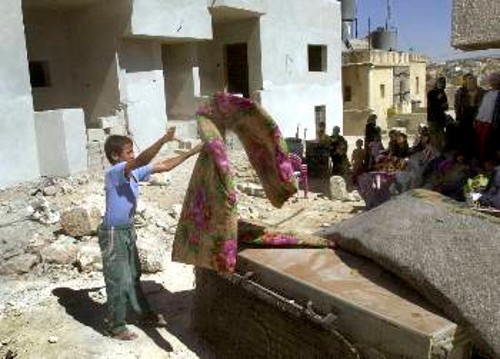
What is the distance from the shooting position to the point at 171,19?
12.0 m

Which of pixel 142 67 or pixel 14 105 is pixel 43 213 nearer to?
pixel 14 105

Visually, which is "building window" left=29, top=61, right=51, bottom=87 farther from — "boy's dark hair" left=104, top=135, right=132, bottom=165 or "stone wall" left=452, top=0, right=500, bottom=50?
"stone wall" left=452, top=0, right=500, bottom=50

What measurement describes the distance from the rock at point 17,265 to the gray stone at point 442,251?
3.61 m

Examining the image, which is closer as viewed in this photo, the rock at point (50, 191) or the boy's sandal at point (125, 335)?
the boy's sandal at point (125, 335)

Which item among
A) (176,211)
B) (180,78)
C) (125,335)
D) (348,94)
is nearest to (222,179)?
(125,335)

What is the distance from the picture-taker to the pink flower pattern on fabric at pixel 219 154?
11.1ft

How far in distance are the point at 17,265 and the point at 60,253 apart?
43 cm

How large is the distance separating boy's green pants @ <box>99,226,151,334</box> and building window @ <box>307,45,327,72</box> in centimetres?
1542

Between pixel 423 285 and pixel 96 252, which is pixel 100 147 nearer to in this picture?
pixel 96 252

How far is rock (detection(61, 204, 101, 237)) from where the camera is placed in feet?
20.6

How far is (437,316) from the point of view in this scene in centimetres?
261

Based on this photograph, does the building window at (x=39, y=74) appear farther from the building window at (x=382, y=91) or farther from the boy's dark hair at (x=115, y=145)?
the building window at (x=382, y=91)

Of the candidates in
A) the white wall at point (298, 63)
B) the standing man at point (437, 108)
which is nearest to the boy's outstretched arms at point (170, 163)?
the standing man at point (437, 108)

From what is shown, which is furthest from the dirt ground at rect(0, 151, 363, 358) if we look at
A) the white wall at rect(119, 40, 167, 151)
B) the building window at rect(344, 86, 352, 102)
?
the building window at rect(344, 86, 352, 102)
